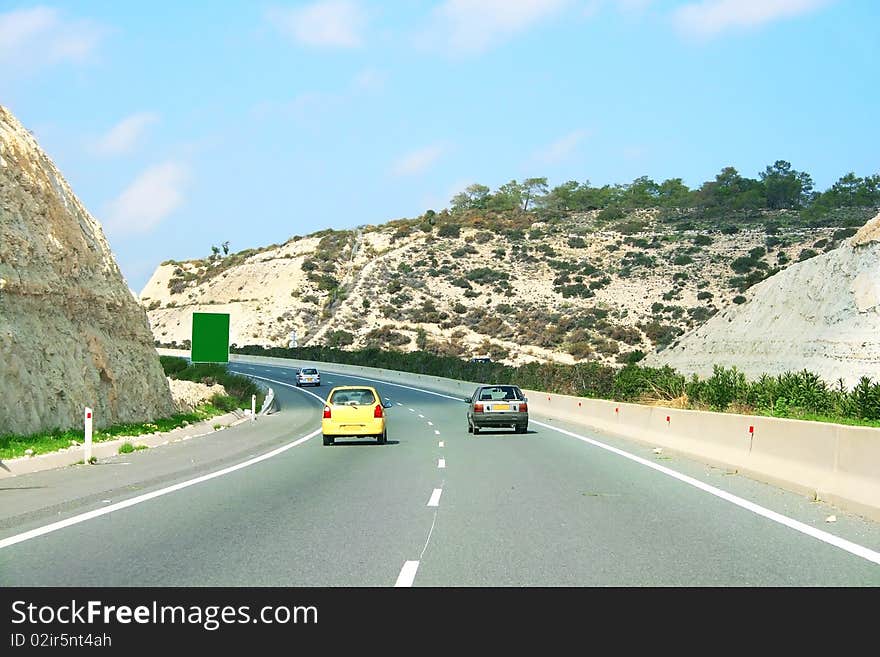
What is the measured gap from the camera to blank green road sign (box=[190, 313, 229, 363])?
42.5 metres

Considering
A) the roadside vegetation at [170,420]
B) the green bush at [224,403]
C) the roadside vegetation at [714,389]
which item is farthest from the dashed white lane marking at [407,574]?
the green bush at [224,403]

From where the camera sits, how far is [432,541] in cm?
1101

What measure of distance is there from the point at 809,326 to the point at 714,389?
2042 centimetres

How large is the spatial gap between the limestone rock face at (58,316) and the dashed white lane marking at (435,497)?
36.8 feet

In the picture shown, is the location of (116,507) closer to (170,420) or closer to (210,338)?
(170,420)

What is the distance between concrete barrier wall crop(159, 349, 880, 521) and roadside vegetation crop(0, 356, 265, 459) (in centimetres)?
1248

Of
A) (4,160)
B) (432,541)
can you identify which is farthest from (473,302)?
(432,541)

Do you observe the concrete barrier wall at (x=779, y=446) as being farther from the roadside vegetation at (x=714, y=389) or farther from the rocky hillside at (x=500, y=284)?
the rocky hillside at (x=500, y=284)

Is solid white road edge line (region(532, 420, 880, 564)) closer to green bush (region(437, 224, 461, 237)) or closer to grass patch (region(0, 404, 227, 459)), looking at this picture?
grass patch (region(0, 404, 227, 459))

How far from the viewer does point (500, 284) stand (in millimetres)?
117688

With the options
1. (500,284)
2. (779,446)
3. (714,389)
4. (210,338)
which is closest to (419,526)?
(779,446)

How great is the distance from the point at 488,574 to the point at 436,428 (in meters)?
27.3

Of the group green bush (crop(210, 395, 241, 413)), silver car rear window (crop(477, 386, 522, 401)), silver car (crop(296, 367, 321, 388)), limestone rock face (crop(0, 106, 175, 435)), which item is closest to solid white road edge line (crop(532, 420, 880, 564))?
silver car rear window (crop(477, 386, 522, 401))
